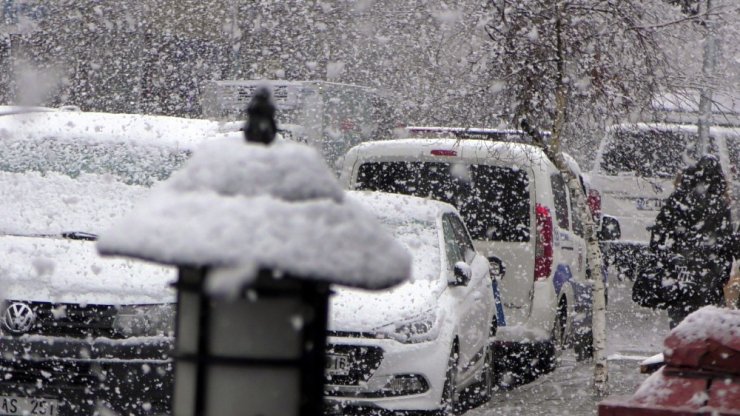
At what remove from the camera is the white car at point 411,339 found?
760 centimetres

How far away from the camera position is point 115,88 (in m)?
27.6

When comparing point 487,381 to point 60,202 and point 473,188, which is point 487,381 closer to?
point 473,188

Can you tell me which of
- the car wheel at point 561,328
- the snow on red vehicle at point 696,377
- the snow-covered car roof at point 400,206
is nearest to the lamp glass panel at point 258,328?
the snow on red vehicle at point 696,377

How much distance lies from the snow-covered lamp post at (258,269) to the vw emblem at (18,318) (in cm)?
469

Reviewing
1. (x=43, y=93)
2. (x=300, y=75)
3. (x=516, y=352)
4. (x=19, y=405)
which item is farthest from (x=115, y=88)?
(x=19, y=405)

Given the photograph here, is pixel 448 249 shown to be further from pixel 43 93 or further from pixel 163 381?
pixel 43 93

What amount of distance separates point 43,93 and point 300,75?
Result: 16.3 ft

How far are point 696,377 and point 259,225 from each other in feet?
5.26

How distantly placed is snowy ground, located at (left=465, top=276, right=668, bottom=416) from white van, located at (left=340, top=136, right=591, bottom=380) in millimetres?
328

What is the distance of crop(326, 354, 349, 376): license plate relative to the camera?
299 inches

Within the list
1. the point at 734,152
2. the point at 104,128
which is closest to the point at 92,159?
the point at 104,128

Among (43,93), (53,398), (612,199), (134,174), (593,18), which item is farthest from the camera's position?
(43,93)

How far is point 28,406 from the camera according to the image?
6586 millimetres

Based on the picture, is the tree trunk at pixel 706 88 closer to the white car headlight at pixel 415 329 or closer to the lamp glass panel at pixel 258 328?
the white car headlight at pixel 415 329
